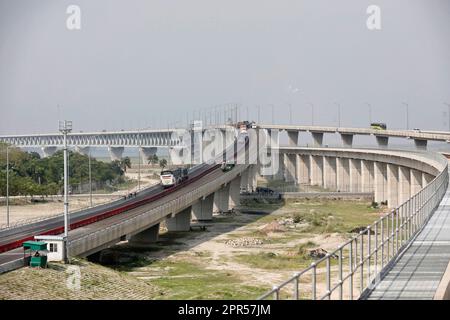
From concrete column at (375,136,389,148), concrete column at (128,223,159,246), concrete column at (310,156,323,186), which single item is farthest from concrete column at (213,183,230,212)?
concrete column at (310,156,323,186)

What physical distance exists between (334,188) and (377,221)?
426 ft

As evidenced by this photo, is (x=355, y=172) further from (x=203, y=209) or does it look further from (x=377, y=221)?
(x=377, y=221)

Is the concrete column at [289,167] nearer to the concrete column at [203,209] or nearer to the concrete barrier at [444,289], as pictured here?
the concrete column at [203,209]

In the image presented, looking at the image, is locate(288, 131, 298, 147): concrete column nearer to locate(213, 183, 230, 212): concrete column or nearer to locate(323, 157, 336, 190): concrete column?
locate(323, 157, 336, 190): concrete column

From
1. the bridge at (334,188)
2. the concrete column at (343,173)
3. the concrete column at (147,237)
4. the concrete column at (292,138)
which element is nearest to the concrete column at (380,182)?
the bridge at (334,188)

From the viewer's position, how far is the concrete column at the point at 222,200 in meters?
110

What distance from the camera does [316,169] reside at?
168m

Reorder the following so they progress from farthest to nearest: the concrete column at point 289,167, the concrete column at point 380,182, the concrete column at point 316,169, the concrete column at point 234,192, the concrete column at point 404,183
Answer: the concrete column at point 289,167, the concrete column at point 316,169, the concrete column at point 234,192, the concrete column at point 380,182, the concrete column at point 404,183

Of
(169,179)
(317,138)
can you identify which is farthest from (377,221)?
(317,138)

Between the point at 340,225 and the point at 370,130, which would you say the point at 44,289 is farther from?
the point at 370,130

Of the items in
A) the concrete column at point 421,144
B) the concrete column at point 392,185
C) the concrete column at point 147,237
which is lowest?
the concrete column at point 147,237

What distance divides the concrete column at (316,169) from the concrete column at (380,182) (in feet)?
147

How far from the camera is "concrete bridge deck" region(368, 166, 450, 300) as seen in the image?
78.5 feet
